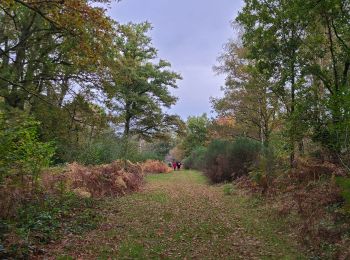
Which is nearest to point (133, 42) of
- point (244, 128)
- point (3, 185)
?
point (244, 128)

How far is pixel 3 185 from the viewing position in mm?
6160

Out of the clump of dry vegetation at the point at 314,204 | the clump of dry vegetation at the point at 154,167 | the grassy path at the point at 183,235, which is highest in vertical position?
the clump of dry vegetation at the point at 154,167

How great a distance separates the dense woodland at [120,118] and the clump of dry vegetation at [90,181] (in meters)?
0.06

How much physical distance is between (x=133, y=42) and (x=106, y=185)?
2533 cm

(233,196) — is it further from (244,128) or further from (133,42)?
(133,42)

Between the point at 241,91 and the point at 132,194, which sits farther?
the point at 241,91

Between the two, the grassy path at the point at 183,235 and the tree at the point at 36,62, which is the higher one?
the tree at the point at 36,62

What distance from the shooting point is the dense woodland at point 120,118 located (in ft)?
21.5

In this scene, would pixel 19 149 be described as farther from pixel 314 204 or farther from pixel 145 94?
pixel 145 94

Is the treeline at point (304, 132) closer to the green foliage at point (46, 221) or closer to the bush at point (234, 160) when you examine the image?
the bush at point (234, 160)

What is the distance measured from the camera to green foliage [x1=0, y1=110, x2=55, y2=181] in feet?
20.2

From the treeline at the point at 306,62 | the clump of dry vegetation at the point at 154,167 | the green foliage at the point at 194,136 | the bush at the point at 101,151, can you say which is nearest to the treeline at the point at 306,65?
the treeline at the point at 306,62

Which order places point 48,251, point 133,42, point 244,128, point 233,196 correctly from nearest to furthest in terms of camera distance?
point 48,251 → point 233,196 → point 244,128 → point 133,42

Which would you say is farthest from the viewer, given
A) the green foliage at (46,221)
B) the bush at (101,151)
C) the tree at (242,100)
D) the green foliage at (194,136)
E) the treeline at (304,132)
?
the green foliage at (194,136)
